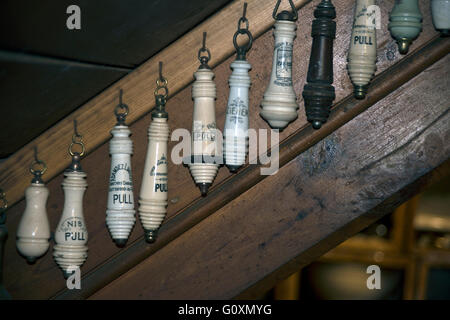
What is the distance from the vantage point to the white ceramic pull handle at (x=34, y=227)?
48.7 inches

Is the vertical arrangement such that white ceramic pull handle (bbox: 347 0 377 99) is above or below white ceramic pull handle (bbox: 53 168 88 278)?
above

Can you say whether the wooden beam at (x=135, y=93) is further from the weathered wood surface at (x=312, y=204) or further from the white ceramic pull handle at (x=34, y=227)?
the weathered wood surface at (x=312, y=204)

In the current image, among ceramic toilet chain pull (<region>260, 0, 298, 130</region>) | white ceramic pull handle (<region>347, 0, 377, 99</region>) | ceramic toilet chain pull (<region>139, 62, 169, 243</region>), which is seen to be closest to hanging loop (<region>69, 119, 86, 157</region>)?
ceramic toilet chain pull (<region>139, 62, 169, 243</region>)

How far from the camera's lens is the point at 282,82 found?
3.85 feet

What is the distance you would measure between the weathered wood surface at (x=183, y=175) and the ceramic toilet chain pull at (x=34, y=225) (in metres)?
0.06

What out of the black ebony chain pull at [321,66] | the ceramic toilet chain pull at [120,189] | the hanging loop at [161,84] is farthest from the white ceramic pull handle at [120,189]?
the black ebony chain pull at [321,66]

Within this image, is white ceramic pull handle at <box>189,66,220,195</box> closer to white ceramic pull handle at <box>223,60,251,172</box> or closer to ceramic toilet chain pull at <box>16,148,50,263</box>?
white ceramic pull handle at <box>223,60,251,172</box>

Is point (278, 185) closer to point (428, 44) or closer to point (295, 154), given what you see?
point (295, 154)

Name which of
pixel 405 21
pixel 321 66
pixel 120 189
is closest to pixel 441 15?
pixel 405 21

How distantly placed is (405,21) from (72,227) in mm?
794

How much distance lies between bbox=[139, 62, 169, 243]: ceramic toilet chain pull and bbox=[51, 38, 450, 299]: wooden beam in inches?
3.5

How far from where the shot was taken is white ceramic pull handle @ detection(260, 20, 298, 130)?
117cm
